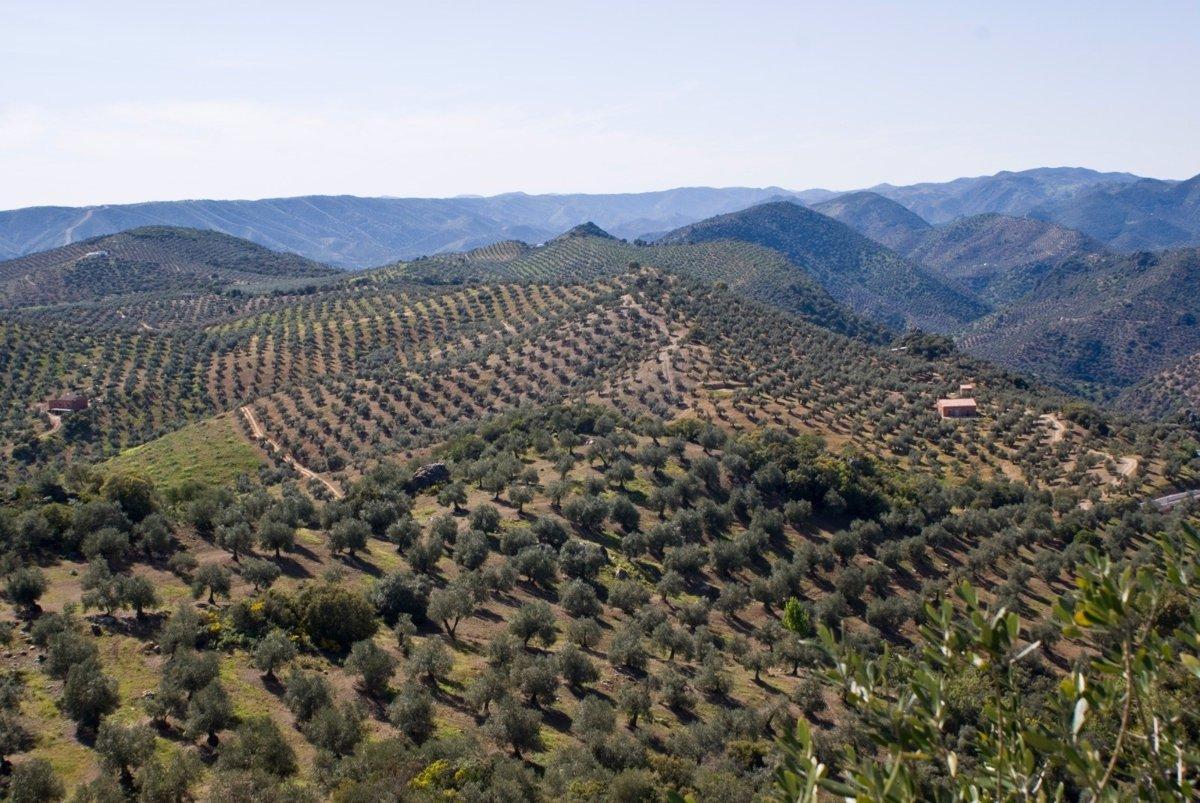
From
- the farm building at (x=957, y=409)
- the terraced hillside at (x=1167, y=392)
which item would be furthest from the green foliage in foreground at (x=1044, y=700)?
the terraced hillside at (x=1167, y=392)

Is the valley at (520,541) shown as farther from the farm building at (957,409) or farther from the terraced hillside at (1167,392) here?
the terraced hillside at (1167,392)

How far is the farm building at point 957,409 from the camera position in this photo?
99500 mm

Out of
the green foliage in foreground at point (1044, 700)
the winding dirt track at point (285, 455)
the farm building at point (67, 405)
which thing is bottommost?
the winding dirt track at point (285, 455)

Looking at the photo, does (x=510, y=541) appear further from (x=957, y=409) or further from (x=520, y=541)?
(x=957, y=409)

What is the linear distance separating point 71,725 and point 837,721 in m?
32.0

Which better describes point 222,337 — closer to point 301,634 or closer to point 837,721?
point 301,634

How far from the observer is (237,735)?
25.7m

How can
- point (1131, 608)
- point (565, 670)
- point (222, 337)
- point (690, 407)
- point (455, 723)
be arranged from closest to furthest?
point (1131, 608) → point (455, 723) → point (565, 670) → point (690, 407) → point (222, 337)

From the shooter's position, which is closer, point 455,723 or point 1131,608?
point 1131,608

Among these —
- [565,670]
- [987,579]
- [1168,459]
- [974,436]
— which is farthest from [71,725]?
[1168,459]

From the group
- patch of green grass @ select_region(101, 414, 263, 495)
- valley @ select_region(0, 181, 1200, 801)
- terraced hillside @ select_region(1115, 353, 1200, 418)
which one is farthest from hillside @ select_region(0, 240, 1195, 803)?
terraced hillside @ select_region(1115, 353, 1200, 418)

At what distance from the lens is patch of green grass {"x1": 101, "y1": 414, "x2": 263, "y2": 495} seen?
77.4 metres

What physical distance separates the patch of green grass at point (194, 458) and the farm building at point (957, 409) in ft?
280

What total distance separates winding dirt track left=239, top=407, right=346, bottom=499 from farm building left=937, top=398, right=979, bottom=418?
76303mm
